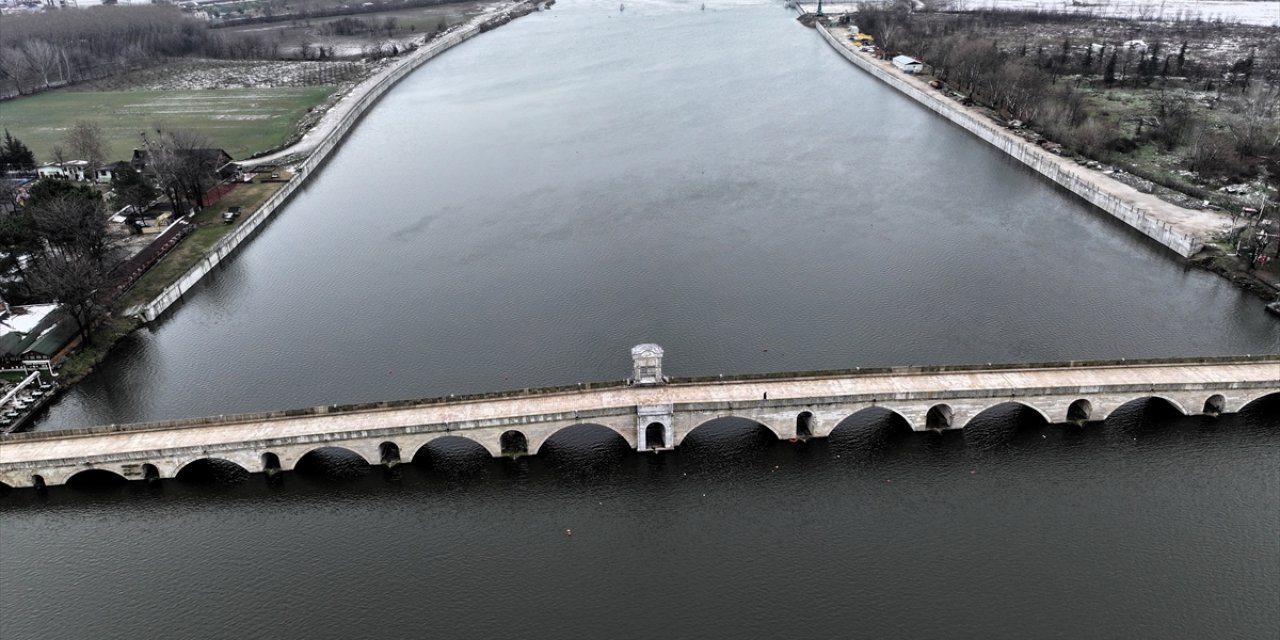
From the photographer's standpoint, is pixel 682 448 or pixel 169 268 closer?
pixel 682 448

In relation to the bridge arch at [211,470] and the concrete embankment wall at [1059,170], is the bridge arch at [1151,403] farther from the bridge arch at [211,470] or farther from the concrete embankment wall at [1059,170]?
the bridge arch at [211,470]

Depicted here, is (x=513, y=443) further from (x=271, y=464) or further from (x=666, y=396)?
(x=271, y=464)

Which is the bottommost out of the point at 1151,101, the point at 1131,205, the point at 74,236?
the point at 1131,205

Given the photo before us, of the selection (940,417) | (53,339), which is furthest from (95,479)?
(940,417)

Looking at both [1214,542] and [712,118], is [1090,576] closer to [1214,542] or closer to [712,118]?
[1214,542]

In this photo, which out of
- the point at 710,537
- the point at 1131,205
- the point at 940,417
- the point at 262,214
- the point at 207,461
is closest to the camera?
the point at 710,537

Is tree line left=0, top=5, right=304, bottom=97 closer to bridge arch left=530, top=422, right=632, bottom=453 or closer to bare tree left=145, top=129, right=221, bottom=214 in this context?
bare tree left=145, top=129, right=221, bottom=214
